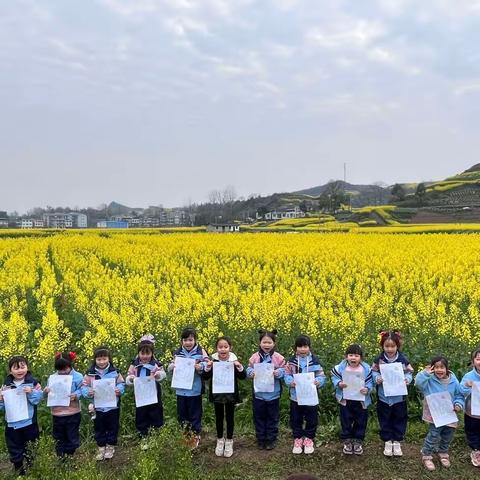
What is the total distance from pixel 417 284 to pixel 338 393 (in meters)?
7.56

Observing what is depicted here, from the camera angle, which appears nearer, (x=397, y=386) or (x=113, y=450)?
(x=397, y=386)

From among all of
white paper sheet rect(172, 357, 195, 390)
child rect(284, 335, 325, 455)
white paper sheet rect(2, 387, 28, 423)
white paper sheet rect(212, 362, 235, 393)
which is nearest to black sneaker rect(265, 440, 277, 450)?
child rect(284, 335, 325, 455)

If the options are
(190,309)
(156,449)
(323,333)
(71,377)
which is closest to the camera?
(156,449)

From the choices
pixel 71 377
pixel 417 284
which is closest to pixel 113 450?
pixel 71 377

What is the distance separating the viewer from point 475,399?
4539mm

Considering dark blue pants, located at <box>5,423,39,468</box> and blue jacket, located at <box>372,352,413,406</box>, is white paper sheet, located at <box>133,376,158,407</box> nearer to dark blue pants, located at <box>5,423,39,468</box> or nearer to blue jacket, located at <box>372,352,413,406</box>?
dark blue pants, located at <box>5,423,39,468</box>

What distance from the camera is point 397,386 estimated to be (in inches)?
185

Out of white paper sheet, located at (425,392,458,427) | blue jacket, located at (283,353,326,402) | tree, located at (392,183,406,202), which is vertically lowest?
white paper sheet, located at (425,392,458,427)

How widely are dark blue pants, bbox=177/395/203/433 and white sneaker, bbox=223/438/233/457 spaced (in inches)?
12.9

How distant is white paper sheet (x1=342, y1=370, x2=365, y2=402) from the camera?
4.78m

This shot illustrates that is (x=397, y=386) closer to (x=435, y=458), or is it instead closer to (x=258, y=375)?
(x=435, y=458)

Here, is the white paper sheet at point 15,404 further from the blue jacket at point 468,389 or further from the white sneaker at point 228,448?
the blue jacket at point 468,389

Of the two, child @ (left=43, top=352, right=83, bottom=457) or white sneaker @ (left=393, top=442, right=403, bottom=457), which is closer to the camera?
child @ (left=43, top=352, right=83, bottom=457)

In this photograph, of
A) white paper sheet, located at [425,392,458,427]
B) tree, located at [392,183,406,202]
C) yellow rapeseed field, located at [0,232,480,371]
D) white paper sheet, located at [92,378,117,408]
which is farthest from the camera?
tree, located at [392,183,406,202]
